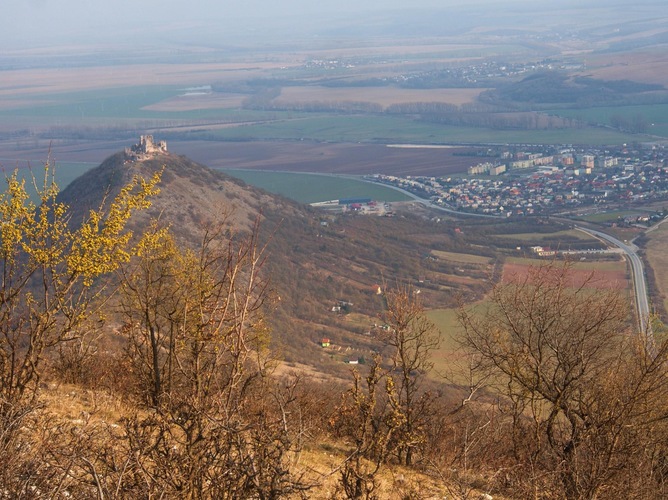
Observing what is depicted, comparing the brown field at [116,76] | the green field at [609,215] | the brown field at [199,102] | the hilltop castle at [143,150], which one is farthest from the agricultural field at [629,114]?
the brown field at [116,76]

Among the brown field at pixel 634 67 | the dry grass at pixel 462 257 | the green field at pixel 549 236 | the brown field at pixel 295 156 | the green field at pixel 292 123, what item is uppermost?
the brown field at pixel 634 67

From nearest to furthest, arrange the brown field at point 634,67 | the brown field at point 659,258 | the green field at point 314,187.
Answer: the brown field at point 659,258, the green field at point 314,187, the brown field at point 634,67

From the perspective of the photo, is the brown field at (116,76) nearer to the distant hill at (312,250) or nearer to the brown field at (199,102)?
the brown field at (199,102)

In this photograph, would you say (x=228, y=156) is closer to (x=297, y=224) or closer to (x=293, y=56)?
(x=297, y=224)

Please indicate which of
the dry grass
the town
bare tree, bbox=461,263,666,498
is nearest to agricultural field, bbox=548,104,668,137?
the town

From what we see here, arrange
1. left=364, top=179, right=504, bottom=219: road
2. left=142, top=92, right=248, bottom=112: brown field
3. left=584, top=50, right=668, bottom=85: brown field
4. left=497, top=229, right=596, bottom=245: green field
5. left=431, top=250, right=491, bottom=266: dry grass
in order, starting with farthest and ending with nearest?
left=142, top=92, right=248, bottom=112: brown field
left=584, top=50, right=668, bottom=85: brown field
left=364, top=179, right=504, bottom=219: road
left=497, top=229, right=596, bottom=245: green field
left=431, top=250, right=491, bottom=266: dry grass

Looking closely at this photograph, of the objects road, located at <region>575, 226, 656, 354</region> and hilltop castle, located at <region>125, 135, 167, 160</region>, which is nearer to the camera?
road, located at <region>575, 226, 656, 354</region>

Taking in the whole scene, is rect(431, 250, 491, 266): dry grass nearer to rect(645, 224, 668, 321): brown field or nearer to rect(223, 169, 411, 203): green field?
rect(645, 224, 668, 321): brown field
